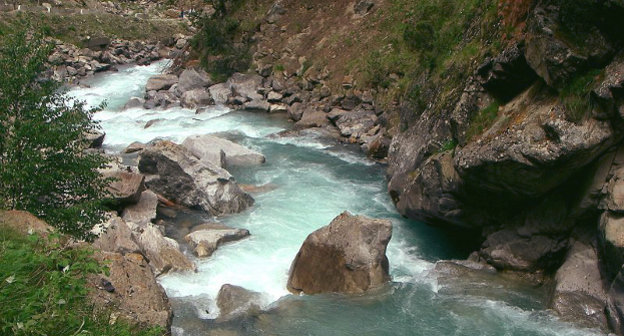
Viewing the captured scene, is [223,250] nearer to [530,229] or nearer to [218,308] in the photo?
[218,308]

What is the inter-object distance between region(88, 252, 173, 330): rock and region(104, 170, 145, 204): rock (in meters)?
6.93

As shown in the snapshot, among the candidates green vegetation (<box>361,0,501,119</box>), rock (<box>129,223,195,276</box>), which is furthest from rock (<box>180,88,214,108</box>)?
rock (<box>129,223,195,276</box>)

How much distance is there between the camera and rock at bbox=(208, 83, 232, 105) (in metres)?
34.4

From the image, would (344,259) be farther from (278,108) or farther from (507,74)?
(278,108)

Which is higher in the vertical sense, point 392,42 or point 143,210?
point 392,42

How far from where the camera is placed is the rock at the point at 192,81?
3591 cm

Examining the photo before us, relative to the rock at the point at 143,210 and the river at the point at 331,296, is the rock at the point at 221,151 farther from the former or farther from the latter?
the rock at the point at 143,210

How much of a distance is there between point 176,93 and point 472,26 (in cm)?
2050

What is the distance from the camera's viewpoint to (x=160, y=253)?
16000mm

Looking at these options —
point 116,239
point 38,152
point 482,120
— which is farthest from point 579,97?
point 38,152

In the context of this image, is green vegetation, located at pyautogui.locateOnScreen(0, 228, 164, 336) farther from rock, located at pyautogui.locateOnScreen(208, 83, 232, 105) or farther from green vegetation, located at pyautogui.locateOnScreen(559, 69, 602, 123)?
rock, located at pyautogui.locateOnScreen(208, 83, 232, 105)

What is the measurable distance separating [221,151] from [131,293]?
13.0m

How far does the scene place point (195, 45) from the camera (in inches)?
1609

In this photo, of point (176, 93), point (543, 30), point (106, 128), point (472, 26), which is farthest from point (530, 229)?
point (176, 93)
